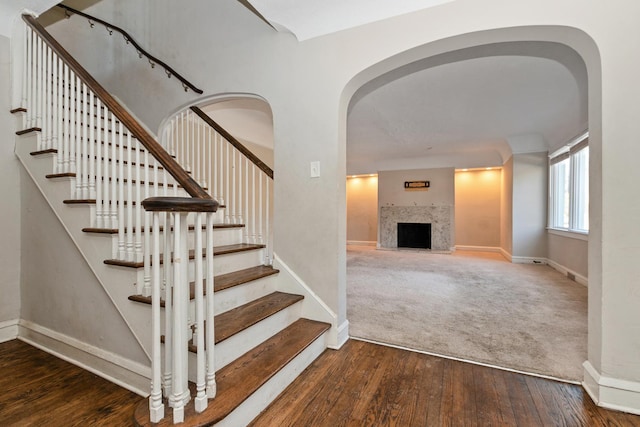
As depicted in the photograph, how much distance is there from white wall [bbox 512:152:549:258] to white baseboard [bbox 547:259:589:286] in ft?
1.34

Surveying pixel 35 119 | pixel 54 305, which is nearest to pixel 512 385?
pixel 54 305

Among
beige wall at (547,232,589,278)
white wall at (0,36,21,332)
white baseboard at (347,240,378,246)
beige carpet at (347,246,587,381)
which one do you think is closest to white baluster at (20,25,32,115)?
white wall at (0,36,21,332)

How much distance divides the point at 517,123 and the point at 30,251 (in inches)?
244

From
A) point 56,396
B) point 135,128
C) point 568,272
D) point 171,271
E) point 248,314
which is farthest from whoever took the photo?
point 568,272

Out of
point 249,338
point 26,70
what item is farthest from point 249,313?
point 26,70

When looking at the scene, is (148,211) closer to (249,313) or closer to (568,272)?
(249,313)

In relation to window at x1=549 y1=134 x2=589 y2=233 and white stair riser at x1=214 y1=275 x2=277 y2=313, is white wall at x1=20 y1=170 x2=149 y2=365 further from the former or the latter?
window at x1=549 y1=134 x2=589 y2=233

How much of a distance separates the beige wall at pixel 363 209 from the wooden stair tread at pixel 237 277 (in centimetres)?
649

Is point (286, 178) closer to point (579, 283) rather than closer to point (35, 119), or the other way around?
point (35, 119)

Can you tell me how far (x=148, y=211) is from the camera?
1.19 meters

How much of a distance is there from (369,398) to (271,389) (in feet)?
1.75

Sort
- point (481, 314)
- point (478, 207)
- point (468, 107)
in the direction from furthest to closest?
point (478, 207) → point (468, 107) → point (481, 314)

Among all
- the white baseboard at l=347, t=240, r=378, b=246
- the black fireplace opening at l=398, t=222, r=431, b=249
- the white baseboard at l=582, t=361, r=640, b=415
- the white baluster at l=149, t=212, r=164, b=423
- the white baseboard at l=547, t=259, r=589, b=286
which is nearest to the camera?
the white baluster at l=149, t=212, r=164, b=423

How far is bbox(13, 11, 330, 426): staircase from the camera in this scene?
47.2 inches
